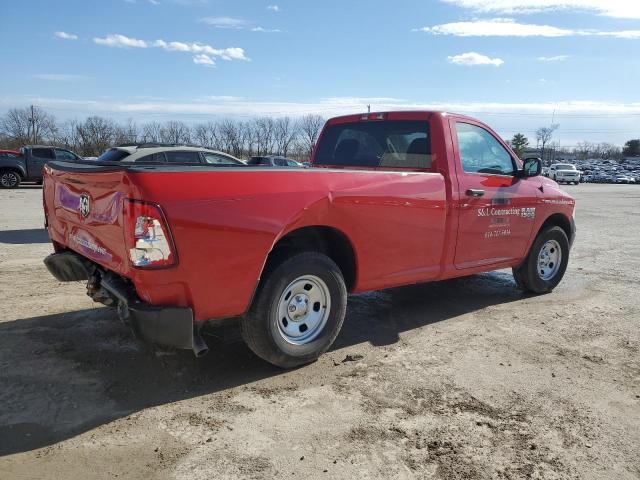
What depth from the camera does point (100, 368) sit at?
378 cm

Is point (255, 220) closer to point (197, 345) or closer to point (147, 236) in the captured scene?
point (147, 236)

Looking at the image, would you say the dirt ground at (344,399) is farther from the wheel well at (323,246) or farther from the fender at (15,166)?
the fender at (15,166)

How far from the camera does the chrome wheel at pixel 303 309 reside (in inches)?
148

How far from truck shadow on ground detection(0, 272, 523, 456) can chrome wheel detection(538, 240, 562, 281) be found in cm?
146

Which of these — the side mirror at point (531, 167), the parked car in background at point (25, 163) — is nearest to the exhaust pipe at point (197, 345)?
the side mirror at point (531, 167)

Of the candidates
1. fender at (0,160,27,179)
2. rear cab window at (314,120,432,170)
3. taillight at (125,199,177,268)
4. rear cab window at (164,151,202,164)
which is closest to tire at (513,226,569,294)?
rear cab window at (314,120,432,170)

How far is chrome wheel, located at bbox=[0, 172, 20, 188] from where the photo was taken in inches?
816

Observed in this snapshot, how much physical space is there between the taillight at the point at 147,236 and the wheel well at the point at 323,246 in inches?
32.8

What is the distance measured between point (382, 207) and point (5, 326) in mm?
3482

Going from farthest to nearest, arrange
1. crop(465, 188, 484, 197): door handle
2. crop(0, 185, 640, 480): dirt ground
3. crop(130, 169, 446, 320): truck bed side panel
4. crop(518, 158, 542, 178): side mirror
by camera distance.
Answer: crop(518, 158, 542, 178): side mirror < crop(465, 188, 484, 197): door handle < crop(130, 169, 446, 320): truck bed side panel < crop(0, 185, 640, 480): dirt ground

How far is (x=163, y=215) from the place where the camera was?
2.92 m

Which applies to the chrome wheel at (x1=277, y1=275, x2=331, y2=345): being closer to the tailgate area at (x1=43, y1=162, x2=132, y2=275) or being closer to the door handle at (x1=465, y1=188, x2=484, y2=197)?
the tailgate area at (x1=43, y1=162, x2=132, y2=275)

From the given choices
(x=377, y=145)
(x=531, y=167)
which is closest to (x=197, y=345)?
(x=377, y=145)

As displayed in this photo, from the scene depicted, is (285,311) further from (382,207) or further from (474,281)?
(474,281)
